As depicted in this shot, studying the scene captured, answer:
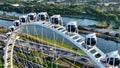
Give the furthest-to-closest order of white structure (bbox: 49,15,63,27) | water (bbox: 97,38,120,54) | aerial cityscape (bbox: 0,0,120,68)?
water (bbox: 97,38,120,54)
white structure (bbox: 49,15,63,27)
aerial cityscape (bbox: 0,0,120,68)

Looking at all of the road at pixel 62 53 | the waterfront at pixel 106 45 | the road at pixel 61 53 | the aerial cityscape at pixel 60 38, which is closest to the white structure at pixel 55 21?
the aerial cityscape at pixel 60 38

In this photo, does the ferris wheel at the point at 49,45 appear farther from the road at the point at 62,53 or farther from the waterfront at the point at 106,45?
the waterfront at the point at 106,45

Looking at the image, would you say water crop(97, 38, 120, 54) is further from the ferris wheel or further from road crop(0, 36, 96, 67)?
road crop(0, 36, 96, 67)

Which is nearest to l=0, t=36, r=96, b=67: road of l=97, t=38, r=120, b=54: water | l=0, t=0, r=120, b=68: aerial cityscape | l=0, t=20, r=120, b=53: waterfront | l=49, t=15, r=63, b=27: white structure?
l=0, t=0, r=120, b=68: aerial cityscape

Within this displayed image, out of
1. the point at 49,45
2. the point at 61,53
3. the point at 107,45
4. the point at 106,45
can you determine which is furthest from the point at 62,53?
the point at 107,45

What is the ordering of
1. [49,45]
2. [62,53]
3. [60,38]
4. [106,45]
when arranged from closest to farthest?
[62,53] < [49,45] < [60,38] < [106,45]

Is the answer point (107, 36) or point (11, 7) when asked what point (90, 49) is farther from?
point (11, 7)

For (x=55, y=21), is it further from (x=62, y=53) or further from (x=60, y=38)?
(x=60, y=38)

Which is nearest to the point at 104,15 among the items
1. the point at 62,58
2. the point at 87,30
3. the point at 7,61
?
the point at 87,30
